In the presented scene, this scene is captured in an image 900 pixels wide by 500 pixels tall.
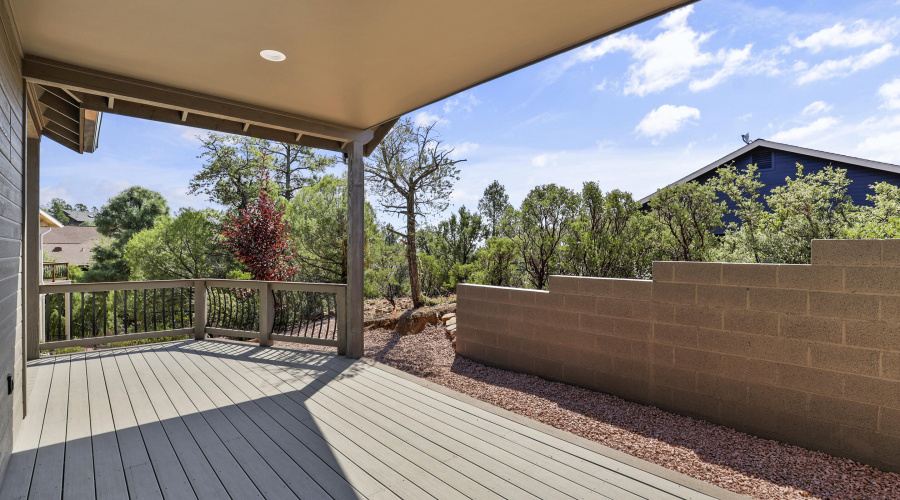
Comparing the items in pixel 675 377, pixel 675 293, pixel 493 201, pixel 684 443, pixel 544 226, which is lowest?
pixel 684 443

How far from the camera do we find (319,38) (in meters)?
2.45

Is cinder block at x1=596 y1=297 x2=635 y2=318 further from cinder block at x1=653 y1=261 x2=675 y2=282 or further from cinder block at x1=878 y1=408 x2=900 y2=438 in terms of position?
cinder block at x1=878 y1=408 x2=900 y2=438

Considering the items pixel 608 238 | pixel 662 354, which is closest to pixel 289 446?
pixel 662 354

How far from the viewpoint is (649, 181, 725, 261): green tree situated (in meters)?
6.11

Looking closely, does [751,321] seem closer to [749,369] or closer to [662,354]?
[749,369]

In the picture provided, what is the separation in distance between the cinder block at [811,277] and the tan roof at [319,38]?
1.93m

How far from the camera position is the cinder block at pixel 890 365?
2352mm

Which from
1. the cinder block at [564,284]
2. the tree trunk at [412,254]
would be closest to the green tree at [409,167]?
the tree trunk at [412,254]

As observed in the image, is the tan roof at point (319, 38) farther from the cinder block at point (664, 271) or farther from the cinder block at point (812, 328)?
the cinder block at point (812, 328)

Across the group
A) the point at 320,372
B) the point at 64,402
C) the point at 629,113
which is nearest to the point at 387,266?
the point at 320,372

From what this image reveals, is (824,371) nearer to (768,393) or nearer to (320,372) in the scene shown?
(768,393)

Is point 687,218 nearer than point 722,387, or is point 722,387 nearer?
point 722,387

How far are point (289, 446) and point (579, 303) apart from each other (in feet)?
9.02

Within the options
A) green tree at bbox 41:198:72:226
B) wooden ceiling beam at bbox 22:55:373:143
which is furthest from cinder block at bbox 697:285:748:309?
green tree at bbox 41:198:72:226
